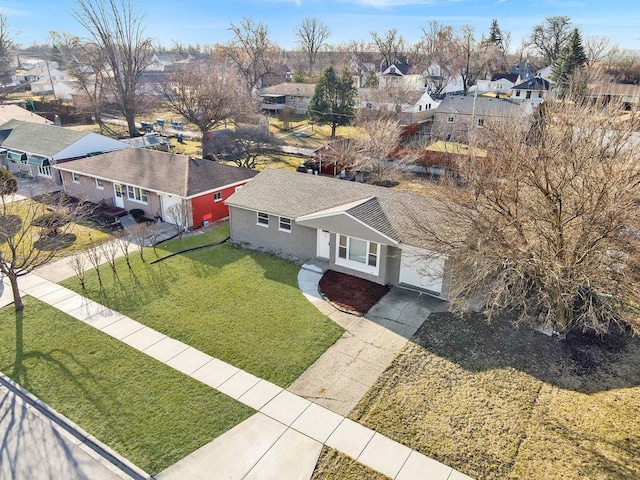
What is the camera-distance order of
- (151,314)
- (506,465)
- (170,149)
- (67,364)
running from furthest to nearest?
1. (170,149)
2. (151,314)
3. (67,364)
4. (506,465)

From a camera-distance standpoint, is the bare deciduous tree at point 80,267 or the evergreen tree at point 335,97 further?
the evergreen tree at point 335,97

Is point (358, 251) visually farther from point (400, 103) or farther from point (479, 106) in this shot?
point (479, 106)

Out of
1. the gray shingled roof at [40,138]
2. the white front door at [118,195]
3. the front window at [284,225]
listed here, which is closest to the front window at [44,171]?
the gray shingled roof at [40,138]

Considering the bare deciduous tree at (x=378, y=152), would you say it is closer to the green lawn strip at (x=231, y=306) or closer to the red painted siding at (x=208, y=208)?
the red painted siding at (x=208, y=208)

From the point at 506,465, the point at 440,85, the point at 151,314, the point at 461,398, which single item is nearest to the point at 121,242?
the point at 151,314

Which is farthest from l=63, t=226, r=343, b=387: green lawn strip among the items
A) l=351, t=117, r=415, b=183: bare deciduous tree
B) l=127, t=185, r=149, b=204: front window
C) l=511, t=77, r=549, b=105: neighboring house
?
l=511, t=77, r=549, b=105: neighboring house

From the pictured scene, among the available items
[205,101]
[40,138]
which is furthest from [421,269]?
[40,138]

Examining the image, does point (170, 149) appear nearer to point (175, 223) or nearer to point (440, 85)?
point (175, 223)
